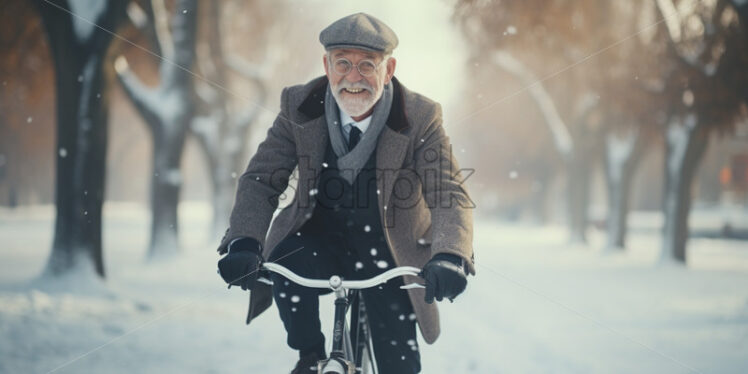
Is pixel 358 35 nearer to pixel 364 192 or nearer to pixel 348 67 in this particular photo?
pixel 348 67

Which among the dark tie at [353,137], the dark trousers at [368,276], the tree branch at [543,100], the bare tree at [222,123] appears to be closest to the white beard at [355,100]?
the dark tie at [353,137]

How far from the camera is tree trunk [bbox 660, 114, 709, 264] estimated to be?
37.9ft

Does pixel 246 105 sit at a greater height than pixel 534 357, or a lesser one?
greater

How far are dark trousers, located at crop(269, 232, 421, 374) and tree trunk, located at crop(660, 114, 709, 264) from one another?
32.8 feet

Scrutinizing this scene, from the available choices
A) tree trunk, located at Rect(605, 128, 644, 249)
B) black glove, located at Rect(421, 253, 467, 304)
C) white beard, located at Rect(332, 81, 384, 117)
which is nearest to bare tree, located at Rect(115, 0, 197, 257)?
white beard, located at Rect(332, 81, 384, 117)

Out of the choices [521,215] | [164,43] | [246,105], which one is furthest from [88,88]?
[521,215]

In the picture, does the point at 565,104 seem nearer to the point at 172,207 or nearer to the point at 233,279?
the point at 172,207

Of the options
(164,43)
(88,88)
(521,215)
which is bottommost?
(521,215)

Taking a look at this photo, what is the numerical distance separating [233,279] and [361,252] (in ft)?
2.49

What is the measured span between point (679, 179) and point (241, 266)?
11.3 metres

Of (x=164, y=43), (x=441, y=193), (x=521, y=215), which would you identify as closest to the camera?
(x=441, y=193)

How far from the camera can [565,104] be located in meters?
16.8

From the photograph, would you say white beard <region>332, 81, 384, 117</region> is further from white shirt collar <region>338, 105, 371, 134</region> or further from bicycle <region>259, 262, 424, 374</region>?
bicycle <region>259, 262, 424, 374</region>

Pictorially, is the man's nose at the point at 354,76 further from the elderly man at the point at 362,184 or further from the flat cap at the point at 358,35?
the flat cap at the point at 358,35
